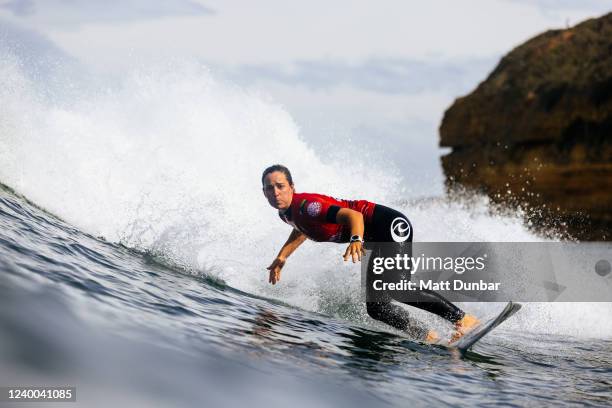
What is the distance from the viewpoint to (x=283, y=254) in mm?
6637

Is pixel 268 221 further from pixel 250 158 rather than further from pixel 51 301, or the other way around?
pixel 51 301

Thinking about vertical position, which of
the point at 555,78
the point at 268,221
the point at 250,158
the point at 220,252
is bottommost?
the point at 220,252

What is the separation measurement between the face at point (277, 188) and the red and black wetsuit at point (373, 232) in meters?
0.10

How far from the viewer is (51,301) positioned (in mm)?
4207

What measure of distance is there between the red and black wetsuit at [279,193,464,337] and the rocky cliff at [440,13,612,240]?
17683 mm

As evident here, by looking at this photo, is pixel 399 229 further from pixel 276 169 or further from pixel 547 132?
pixel 547 132

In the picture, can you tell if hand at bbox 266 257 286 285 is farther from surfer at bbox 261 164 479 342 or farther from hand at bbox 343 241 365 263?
hand at bbox 343 241 365 263

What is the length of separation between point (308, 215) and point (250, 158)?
276 inches

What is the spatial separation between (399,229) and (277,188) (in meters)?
1.20

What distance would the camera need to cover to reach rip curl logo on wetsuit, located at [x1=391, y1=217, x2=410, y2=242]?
252 inches

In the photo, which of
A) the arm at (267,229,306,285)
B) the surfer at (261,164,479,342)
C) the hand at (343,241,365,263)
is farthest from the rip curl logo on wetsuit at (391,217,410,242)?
the hand at (343,241,365,263)

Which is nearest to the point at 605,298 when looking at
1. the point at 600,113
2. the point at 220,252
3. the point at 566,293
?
the point at 566,293

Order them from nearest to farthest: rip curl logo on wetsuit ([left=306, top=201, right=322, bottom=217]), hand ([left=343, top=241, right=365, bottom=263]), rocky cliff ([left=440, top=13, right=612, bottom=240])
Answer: hand ([left=343, top=241, right=365, bottom=263]), rip curl logo on wetsuit ([left=306, top=201, right=322, bottom=217]), rocky cliff ([left=440, top=13, right=612, bottom=240])

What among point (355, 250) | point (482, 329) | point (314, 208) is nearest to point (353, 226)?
point (355, 250)
